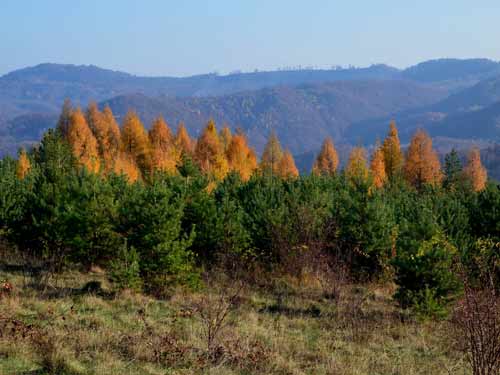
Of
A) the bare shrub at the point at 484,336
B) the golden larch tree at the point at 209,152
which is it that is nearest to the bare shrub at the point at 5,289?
the bare shrub at the point at 484,336

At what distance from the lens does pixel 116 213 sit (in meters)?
16.6

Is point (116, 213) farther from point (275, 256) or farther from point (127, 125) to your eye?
point (127, 125)

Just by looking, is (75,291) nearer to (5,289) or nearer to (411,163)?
(5,289)

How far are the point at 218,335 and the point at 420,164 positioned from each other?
4924cm

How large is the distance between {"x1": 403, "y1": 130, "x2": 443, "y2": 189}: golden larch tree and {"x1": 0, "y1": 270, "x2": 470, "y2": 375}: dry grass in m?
42.1

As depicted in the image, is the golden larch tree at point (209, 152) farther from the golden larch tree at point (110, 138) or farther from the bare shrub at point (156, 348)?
the bare shrub at point (156, 348)

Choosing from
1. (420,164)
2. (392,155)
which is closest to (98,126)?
(392,155)

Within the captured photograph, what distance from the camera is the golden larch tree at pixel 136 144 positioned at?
181 ft

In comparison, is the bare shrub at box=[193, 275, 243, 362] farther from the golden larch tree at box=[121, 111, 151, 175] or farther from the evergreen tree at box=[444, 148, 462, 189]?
the evergreen tree at box=[444, 148, 462, 189]

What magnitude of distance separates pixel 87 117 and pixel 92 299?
176ft

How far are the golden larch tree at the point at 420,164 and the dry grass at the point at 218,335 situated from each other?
138 feet

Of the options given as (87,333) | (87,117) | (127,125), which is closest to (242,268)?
(87,333)

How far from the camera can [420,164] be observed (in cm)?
5650

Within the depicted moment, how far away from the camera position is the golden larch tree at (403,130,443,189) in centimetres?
5619
